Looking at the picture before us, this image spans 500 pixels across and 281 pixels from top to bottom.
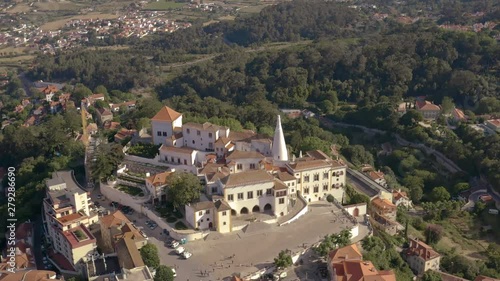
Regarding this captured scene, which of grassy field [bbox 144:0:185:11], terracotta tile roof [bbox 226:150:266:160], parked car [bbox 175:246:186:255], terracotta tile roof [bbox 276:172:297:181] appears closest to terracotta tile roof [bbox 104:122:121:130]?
terracotta tile roof [bbox 226:150:266:160]

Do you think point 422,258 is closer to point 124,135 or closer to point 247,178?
point 247,178

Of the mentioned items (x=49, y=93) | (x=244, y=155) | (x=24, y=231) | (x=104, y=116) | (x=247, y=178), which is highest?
(x=244, y=155)

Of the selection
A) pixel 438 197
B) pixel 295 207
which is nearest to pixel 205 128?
pixel 295 207

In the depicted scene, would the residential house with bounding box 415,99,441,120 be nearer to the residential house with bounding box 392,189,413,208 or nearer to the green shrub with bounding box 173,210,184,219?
the residential house with bounding box 392,189,413,208

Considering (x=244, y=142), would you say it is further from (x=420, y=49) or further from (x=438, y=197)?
(x=420, y=49)

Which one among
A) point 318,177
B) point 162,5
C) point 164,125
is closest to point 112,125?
point 164,125

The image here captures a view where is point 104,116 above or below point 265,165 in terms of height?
below

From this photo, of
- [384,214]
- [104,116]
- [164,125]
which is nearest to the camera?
[384,214]
